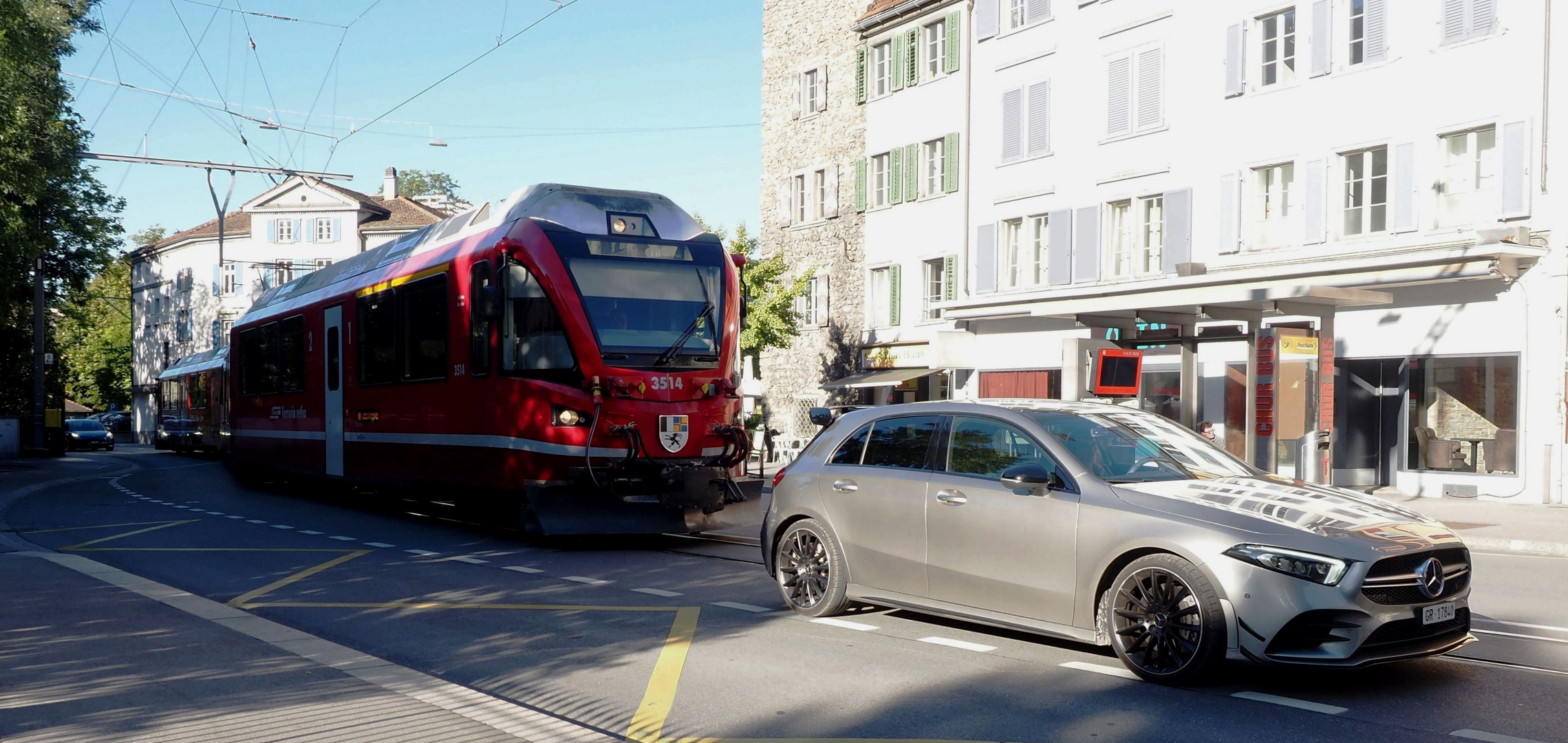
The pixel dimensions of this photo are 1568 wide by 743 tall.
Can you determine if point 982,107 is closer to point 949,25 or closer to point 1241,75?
point 949,25

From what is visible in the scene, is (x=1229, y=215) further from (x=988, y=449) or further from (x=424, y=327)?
(x=988, y=449)

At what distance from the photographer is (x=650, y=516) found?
523 inches

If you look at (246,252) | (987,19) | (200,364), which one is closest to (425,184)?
(246,252)

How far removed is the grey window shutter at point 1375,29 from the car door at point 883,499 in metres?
17.6

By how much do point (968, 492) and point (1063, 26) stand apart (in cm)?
2351

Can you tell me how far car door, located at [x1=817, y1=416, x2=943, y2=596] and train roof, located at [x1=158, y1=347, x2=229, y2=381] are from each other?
97.3 feet

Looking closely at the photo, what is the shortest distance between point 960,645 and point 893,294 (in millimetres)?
27474

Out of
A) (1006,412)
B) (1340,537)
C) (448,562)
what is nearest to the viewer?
(1340,537)

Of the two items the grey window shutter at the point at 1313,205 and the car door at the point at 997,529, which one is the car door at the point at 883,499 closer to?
the car door at the point at 997,529

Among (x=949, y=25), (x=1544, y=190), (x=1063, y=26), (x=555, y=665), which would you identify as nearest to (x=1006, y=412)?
(x=555, y=665)

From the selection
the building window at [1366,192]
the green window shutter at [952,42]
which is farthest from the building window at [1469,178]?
the green window shutter at [952,42]

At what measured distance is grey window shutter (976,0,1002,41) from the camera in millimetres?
31531

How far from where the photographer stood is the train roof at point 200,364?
39.2 metres

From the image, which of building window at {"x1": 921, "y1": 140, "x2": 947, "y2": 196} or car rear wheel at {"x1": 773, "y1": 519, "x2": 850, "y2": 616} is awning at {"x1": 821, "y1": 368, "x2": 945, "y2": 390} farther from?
car rear wheel at {"x1": 773, "y1": 519, "x2": 850, "y2": 616}
